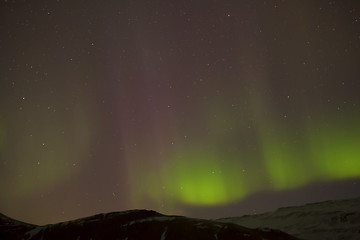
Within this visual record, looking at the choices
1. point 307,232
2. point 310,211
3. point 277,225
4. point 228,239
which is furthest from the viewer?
point 310,211

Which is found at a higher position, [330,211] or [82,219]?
[82,219]

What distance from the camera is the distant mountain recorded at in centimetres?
336

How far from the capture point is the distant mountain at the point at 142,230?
3.36 metres

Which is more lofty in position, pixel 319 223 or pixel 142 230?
pixel 142 230

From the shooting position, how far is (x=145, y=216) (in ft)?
13.3

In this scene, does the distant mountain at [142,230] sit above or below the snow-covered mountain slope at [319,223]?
above

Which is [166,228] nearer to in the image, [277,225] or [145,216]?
[145,216]

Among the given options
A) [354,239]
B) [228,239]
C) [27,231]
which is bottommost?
[354,239]

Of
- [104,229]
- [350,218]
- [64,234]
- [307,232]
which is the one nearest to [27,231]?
[64,234]

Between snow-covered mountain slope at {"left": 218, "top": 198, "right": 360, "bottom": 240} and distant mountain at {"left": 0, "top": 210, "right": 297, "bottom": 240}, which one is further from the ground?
distant mountain at {"left": 0, "top": 210, "right": 297, "bottom": 240}

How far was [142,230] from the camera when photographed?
12.1 ft

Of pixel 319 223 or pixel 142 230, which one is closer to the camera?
pixel 142 230

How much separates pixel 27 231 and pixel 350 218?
5.97 m

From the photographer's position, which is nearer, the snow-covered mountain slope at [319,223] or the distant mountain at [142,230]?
the distant mountain at [142,230]
